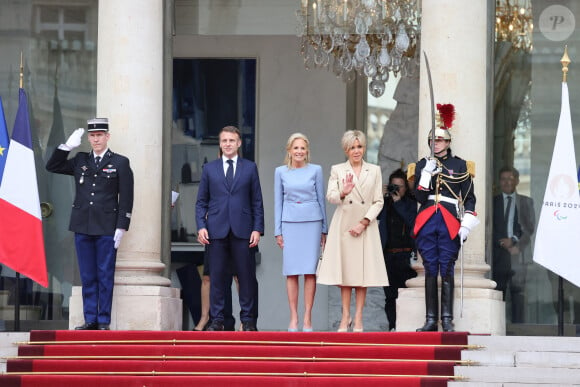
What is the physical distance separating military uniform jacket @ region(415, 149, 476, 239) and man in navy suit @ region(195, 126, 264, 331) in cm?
151

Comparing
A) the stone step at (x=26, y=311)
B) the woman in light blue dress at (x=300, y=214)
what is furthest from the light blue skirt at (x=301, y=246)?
the stone step at (x=26, y=311)

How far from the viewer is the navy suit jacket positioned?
15.7 meters

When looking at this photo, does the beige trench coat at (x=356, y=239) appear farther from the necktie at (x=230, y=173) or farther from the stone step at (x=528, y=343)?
the stone step at (x=528, y=343)

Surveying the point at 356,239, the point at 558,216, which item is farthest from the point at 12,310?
the point at 558,216

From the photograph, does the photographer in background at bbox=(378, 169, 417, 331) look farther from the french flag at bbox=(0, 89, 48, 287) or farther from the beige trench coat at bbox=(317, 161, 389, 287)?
the french flag at bbox=(0, 89, 48, 287)

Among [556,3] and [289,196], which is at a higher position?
[556,3]

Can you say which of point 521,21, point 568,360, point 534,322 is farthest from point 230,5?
point 568,360

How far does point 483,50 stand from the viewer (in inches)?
643

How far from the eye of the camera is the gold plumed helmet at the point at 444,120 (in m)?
15.5

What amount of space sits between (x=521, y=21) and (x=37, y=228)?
18.5 ft

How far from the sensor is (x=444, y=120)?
1569 centimetres

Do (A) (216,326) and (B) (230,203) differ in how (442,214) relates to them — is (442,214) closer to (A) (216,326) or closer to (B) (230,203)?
(B) (230,203)

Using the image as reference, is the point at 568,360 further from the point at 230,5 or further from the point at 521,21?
the point at 230,5

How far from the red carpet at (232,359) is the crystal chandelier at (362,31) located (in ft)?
13.9
